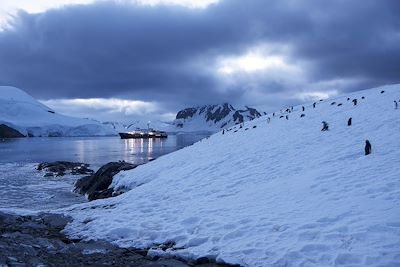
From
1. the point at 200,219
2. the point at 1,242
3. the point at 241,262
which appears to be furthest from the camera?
the point at 200,219

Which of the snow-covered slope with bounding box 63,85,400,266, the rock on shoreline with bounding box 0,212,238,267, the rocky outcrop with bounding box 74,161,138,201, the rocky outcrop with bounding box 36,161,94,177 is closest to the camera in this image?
the snow-covered slope with bounding box 63,85,400,266

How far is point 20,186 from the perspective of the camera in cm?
3675

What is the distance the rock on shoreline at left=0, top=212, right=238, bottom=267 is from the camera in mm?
9898

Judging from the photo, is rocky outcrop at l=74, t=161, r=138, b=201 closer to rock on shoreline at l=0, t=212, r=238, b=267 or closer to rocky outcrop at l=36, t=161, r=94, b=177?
rocky outcrop at l=36, t=161, r=94, b=177

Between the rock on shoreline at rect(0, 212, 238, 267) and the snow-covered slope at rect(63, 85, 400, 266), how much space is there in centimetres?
53

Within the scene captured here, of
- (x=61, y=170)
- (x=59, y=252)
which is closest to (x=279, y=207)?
(x=59, y=252)

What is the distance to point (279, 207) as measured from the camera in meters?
12.2

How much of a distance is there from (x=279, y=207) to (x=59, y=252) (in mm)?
6604

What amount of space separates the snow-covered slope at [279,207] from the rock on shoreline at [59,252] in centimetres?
53

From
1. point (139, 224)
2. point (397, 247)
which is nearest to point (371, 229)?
point (397, 247)

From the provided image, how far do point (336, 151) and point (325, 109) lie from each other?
18.1 metres

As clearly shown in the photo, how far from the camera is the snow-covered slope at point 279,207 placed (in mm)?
8953

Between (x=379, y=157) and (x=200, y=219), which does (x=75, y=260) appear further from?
(x=379, y=157)

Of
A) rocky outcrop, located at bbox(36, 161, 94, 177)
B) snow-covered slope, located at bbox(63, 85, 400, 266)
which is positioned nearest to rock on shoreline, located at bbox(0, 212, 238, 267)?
snow-covered slope, located at bbox(63, 85, 400, 266)
